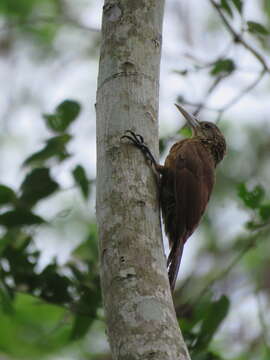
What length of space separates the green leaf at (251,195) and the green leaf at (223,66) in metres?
0.84

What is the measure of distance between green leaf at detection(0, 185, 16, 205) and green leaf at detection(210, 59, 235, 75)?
4.58 ft

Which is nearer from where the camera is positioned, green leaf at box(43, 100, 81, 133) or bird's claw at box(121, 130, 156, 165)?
bird's claw at box(121, 130, 156, 165)

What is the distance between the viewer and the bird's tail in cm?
333

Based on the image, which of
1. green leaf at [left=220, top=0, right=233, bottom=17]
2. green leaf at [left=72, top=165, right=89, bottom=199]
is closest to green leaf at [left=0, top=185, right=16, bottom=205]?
green leaf at [left=72, top=165, right=89, bottom=199]

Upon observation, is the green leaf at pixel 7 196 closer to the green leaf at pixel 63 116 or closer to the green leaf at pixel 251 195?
the green leaf at pixel 63 116

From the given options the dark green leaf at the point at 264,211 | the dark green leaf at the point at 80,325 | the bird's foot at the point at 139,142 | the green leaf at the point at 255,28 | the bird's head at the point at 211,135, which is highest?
the green leaf at the point at 255,28

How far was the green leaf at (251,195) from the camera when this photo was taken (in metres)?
3.50

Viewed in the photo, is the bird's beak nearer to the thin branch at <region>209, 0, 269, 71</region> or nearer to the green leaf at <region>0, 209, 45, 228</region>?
the thin branch at <region>209, 0, 269, 71</region>

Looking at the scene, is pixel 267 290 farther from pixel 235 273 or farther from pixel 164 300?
pixel 164 300

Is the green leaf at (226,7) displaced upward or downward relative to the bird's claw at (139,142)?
upward

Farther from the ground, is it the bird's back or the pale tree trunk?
the pale tree trunk

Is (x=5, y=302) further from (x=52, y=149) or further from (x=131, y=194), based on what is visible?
(x=131, y=194)

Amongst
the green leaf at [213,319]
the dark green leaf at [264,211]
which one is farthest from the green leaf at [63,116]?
the green leaf at [213,319]

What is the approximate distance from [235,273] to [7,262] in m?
5.31
